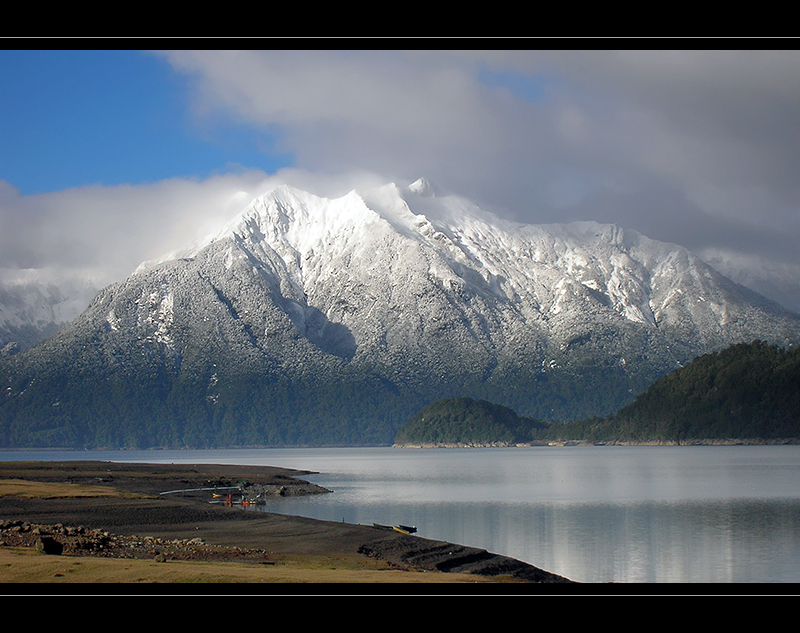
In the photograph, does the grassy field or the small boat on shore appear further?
the small boat on shore

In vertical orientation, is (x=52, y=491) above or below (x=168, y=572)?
below

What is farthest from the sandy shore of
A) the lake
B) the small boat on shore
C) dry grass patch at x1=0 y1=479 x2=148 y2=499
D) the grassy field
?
the lake

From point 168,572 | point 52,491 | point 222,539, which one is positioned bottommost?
point 222,539

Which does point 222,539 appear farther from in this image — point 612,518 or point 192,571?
point 612,518

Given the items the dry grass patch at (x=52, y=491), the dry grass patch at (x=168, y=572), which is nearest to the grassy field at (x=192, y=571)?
the dry grass patch at (x=168, y=572)

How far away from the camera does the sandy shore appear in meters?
38.5

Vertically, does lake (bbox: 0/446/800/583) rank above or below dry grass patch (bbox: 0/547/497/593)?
below

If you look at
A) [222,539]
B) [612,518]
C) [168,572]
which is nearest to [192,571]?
[168,572]

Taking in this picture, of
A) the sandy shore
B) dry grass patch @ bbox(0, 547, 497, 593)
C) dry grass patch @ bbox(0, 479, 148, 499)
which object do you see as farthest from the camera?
dry grass patch @ bbox(0, 479, 148, 499)

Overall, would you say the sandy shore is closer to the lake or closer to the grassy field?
the grassy field

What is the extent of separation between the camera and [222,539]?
48.1 metres

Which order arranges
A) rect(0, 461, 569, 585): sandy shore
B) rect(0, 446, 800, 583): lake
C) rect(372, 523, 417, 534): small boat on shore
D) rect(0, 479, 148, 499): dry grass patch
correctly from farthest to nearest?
rect(0, 479, 148, 499): dry grass patch → rect(372, 523, 417, 534): small boat on shore → rect(0, 446, 800, 583): lake → rect(0, 461, 569, 585): sandy shore

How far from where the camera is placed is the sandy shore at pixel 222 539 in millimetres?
38500
